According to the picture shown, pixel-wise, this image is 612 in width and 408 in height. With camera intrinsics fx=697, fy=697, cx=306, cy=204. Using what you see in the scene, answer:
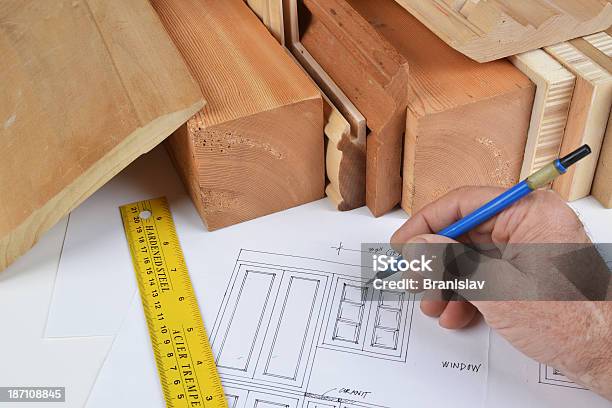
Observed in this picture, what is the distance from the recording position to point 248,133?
1.07 m

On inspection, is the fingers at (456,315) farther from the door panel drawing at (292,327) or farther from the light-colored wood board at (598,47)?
the light-colored wood board at (598,47)

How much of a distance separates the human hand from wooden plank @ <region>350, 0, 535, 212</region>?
0.44 feet

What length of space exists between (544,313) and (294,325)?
0.34 meters

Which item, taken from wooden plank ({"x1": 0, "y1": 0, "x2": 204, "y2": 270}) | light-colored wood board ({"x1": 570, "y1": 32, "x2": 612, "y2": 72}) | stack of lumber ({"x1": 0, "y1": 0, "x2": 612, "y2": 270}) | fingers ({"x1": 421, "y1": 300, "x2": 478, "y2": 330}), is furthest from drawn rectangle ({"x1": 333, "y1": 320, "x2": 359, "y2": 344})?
light-colored wood board ({"x1": 570, "y1": 32, "x2": 612, "y2": 72})

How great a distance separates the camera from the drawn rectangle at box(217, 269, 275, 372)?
3.06 feet

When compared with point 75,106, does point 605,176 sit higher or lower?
higher

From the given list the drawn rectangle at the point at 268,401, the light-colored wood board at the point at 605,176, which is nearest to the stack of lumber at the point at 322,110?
the light-colored wood board at the point at 605,176

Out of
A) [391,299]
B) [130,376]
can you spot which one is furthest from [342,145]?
[130,376]

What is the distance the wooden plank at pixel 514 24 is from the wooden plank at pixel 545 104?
28mm

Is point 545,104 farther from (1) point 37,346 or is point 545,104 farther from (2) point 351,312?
(1) point 37,346

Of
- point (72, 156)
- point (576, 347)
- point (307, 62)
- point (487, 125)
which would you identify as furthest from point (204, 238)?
point (576, 347)

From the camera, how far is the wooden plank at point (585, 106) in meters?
1.01

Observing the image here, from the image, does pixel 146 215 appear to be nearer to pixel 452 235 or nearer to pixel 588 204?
pixel 452 235

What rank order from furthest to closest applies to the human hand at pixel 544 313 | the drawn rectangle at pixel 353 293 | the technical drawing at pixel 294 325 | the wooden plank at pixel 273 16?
the wooden plank at pixel 273 16 → the drawn rectangle at pixel 353 293 → the technical drawing at pixel 294 325 → the human hand at pixel 544 313
